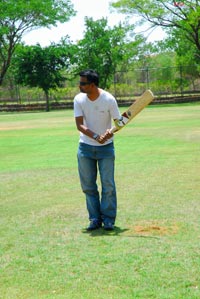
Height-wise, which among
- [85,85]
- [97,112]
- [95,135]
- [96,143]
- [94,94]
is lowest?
[96,143]

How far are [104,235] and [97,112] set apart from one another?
4.67ft

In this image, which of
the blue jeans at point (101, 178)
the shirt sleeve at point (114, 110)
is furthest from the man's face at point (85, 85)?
the blue jeans at point (101, 178)

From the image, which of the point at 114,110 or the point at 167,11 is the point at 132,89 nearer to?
the point at 167,11

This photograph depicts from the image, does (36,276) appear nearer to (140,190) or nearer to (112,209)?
(112,209)

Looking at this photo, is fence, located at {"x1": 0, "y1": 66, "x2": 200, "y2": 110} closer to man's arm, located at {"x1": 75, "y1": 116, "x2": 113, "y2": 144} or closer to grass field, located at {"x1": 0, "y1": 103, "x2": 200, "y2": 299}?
grass field, located at {"x1": 0, "y1": 103, "x2": 200, "y2": 299}

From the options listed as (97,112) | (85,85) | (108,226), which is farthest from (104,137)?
(108,226)

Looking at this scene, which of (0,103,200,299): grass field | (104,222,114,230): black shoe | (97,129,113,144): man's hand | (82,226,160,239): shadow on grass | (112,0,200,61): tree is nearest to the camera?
(0,103,200,299): grass field

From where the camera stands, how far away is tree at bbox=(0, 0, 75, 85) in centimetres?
5131

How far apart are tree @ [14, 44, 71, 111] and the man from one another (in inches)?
1720

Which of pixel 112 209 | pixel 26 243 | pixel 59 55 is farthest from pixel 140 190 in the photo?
pixel 59 55

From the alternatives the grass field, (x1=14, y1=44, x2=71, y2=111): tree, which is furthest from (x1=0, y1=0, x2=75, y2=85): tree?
the grass field

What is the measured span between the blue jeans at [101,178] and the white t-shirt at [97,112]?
118 millimetres

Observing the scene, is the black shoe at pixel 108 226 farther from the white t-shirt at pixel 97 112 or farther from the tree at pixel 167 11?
Answer: the tree at pixel 167 11

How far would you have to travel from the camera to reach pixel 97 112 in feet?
22.7
